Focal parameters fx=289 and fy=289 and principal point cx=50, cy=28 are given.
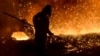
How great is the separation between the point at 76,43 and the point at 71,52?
1.11m

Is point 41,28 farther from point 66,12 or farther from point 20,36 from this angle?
point 66,12

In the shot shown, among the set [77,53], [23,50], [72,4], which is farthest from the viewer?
[72,4]

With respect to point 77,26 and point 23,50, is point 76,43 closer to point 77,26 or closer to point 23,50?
point 23,50

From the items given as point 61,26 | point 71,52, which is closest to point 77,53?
point 71,52

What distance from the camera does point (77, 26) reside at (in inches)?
666

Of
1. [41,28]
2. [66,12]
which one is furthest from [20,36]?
[66,12]

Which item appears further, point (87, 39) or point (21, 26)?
point (21, 26)

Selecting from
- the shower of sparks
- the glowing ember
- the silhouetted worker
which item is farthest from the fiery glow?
the silhouetted worker

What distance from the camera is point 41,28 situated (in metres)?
9.51

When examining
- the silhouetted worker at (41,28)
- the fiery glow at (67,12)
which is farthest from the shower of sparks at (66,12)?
the silhouetted worker at (41,28)

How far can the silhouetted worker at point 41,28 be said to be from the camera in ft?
30.9

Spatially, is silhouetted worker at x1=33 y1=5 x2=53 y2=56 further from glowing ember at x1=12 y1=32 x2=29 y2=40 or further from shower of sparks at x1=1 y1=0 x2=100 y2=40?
shower of sparks at x1=1 y1=0 x2=100 y2=40

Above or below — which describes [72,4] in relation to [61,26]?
above

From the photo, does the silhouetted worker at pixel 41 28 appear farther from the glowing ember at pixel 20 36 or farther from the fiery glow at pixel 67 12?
the fiery glow at pixel 67 12
